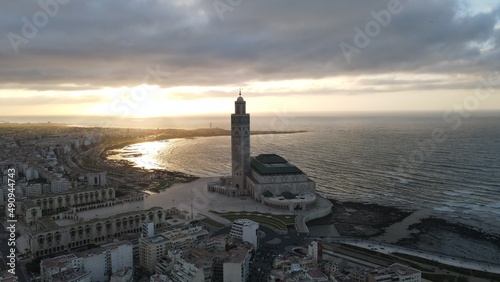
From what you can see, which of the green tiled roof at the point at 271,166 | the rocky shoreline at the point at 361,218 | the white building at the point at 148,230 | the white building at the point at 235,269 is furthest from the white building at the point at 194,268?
the green tiled roof at the point at 271,166

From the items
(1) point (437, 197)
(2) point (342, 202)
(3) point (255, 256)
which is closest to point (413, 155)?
(1) point (437, 197)

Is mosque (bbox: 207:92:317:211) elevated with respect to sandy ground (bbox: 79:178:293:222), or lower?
elevated

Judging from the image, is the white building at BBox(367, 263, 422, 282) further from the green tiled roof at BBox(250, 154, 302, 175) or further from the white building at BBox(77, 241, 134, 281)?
the green tiled roof at BBox(250, 154, 302, 175)

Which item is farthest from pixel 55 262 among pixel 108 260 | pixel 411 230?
pixel 411 230

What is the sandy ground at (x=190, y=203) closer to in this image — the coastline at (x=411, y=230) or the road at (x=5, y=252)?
the coastline at (x=411, y=230)

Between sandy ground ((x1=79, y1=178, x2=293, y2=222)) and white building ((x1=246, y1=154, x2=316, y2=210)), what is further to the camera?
white building ((x1=246, y1=154, x2=316, y2=210))

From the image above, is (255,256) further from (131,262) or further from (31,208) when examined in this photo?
(31,208)

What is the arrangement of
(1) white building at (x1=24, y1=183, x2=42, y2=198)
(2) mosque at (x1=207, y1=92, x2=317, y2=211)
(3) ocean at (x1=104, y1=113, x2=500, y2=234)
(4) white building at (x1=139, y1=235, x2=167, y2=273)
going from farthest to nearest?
(1) white building at (x1=24, y1=183, x2=42, y2=198) → (3) ocean at (x1=104, y1=113, x2=500, y2=234) → (2) mosque at (x1=207, y1=92, x2=317, y2=211) → (4) white building at (x1=139, y1=235, x2=167, y2=273)

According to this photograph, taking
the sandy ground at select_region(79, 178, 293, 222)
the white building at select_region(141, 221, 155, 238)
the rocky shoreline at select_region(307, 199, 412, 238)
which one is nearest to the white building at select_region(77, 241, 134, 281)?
the white building at select_region(141, 221, 155, 238)
